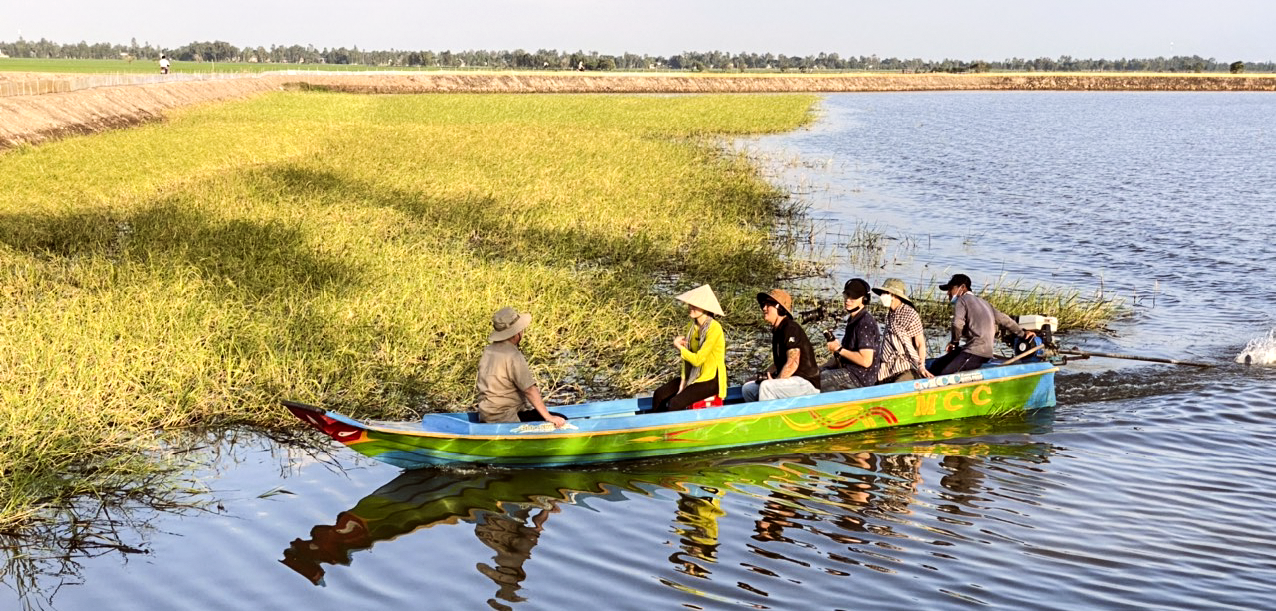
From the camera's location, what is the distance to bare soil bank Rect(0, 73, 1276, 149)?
4127 centimetres

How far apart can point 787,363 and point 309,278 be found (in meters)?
6.85

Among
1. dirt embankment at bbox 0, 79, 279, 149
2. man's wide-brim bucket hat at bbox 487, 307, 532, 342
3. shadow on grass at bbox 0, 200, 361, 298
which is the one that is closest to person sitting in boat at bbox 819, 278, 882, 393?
man's wide-brim bucket hat at bbox 487, 307, 532, 342

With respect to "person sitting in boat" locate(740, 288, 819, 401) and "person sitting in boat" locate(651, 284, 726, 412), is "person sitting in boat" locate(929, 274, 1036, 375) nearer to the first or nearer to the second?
"person sitting in boat" locate(740, 288, 819, 401)

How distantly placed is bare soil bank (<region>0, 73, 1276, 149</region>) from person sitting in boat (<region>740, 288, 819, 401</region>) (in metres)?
30.6

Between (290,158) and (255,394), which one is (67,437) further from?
(290,158)

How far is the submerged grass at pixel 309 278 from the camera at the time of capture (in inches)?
420

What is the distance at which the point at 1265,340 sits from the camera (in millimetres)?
15555

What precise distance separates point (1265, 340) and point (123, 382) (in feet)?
45.4

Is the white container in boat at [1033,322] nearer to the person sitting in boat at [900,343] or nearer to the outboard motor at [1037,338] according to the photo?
the outboard motor at [1037,338]

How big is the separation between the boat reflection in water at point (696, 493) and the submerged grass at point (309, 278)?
1.97 metres

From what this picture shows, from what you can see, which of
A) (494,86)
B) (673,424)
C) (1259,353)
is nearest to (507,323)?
(673,424)

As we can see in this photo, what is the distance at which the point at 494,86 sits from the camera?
107125mm

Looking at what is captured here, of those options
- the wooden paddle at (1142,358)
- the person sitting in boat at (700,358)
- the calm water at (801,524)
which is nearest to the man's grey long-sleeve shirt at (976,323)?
the calm water at (801,524)

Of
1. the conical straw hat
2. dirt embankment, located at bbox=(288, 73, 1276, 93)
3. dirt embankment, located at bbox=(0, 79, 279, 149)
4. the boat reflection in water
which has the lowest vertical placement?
the boat reflection in water
